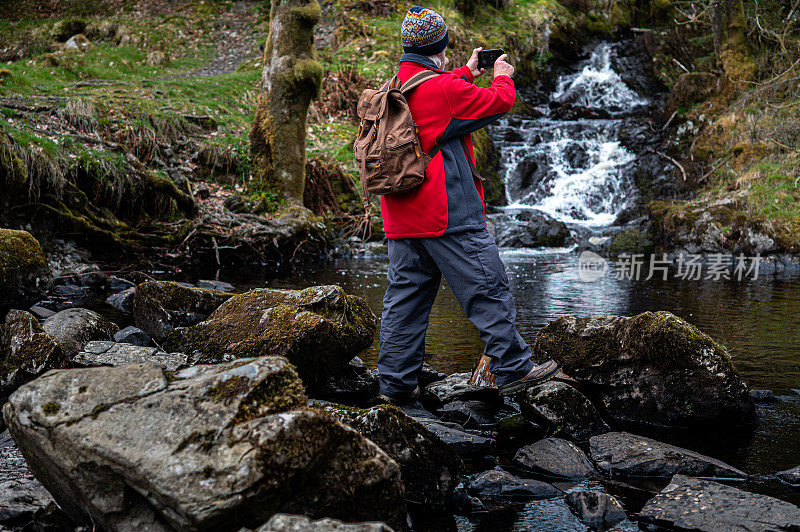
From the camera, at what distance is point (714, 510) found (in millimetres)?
2994

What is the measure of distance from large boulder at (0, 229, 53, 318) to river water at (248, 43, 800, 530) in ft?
12.0

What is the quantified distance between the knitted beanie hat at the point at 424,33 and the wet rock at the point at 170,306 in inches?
130

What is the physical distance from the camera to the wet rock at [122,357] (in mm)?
4285

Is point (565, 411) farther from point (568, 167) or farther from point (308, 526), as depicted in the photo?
point (568, 167)

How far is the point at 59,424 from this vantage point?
2436 millimetres

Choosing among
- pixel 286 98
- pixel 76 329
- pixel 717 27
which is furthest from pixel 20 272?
pixel 717 27

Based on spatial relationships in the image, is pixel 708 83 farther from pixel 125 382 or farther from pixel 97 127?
pixel 125 382

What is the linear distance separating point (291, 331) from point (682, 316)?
569 centimetres

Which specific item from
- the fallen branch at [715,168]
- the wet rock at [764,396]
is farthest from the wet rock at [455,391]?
the fallen branch at [715,168]

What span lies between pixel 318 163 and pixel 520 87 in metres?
12.2

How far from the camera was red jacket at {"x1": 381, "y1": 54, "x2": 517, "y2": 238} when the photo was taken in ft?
13.4

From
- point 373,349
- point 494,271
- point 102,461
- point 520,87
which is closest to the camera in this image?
point 102,461

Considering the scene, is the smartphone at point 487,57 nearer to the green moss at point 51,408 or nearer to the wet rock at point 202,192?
the green moss at point 51,408


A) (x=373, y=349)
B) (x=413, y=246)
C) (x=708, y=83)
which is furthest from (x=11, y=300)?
(x=708, y=83)
